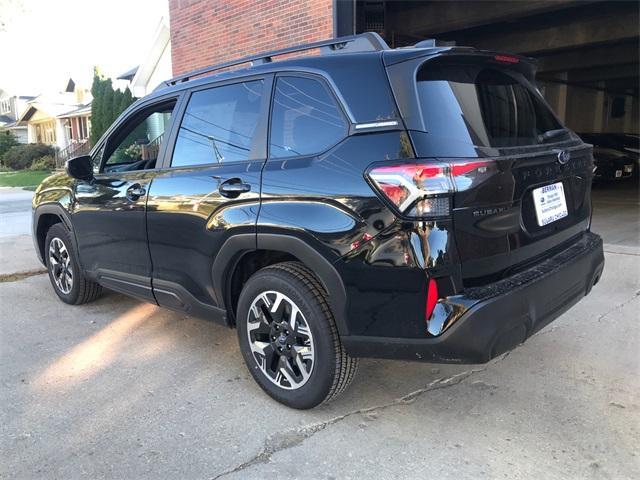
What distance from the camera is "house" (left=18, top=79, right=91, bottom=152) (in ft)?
123

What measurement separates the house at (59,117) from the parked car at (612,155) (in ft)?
102

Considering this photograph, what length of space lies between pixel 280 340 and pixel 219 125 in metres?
1.43

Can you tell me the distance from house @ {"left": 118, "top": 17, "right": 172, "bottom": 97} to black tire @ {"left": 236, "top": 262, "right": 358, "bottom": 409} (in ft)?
55.4

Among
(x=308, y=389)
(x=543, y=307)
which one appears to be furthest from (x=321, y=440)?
(x=543, y=307)

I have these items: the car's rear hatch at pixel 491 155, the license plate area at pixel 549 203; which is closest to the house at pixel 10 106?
the car's rear hatch at pixel 491 155

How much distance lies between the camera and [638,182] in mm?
15898

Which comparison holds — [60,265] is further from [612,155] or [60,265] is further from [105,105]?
[105,105]

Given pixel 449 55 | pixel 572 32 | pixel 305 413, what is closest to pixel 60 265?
pixel 305 413

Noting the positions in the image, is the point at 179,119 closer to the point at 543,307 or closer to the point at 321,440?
the point at 321,440

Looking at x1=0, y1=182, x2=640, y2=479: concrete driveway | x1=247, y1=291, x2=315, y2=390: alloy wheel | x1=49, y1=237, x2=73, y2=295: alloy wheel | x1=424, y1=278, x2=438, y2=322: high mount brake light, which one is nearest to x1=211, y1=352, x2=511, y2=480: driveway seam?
x1=0, y1=182, x2=640, y2=479: concrete driveway

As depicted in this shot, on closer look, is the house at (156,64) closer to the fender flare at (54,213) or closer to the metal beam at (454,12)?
the metal beam at (454,12)

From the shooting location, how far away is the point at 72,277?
189 inches

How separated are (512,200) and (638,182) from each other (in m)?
15.9

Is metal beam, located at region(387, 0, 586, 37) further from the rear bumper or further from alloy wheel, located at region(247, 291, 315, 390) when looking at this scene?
alloy wheel, located at region(247, 291, 315, 390)
